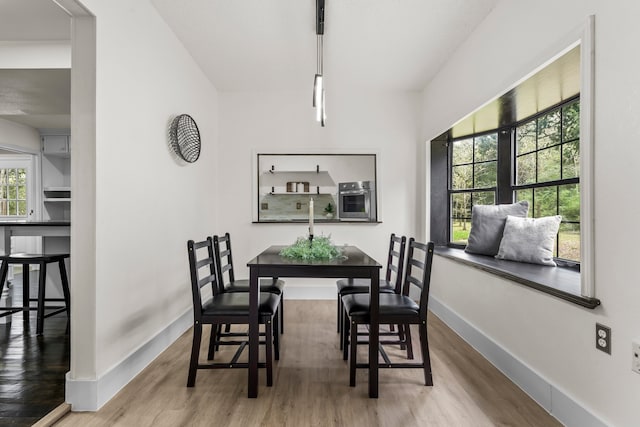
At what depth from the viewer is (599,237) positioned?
1470 millimetres

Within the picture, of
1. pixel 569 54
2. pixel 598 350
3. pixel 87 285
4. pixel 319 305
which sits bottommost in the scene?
pixel 319 305

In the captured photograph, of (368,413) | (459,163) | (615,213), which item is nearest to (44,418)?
(368,413)

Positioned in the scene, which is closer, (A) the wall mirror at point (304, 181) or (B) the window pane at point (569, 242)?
(B) the window pane at point (569, 242)

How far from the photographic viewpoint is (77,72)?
1.82 m

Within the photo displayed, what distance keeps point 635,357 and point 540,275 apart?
2.69 ft

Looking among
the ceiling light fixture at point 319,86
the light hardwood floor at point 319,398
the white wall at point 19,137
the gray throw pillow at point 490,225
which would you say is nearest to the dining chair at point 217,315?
the light hardwood floor at point 319,398

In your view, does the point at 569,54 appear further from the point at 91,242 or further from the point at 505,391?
the point at 91,242

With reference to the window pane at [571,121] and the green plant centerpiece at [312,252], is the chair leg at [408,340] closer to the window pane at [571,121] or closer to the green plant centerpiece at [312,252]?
the green plant centerpiece at [312,252]

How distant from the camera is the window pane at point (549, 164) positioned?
2.51m

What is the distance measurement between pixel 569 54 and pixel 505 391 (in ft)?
6.21

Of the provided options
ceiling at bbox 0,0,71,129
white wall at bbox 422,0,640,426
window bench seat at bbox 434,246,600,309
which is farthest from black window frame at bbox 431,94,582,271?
ceiling at bbox 0,0,71,129

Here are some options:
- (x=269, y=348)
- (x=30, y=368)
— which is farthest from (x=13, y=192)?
(x=269, y=348)

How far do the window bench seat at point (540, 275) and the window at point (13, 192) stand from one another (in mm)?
6801

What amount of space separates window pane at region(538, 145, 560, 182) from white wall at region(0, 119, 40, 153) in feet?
21.9
